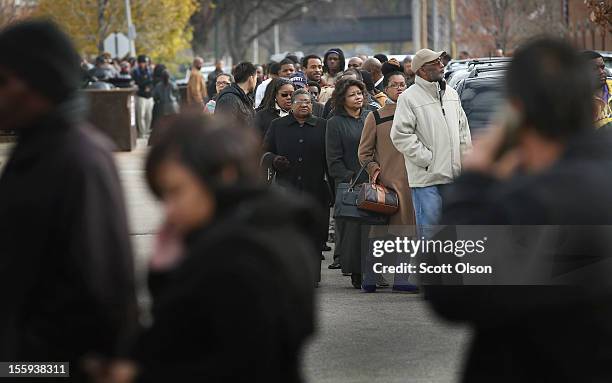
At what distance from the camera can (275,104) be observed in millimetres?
13180

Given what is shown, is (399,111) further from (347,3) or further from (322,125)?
(347,3)

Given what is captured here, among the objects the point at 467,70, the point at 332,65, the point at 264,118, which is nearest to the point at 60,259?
the point at 264,118

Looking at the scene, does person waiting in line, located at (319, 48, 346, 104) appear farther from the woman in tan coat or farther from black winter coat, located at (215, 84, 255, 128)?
the woman in tan coat

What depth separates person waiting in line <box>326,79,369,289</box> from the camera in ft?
38.6

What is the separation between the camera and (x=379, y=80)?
17547 millimetres

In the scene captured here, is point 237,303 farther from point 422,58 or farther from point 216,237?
point 422,58

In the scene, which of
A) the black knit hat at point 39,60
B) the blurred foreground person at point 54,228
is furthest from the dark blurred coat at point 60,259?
the black knit hat at point 39,60

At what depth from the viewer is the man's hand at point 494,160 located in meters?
3.73

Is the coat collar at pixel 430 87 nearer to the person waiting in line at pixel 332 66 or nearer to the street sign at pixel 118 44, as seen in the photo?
the person waiting in line at pixel 332 66

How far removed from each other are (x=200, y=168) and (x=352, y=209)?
771cm

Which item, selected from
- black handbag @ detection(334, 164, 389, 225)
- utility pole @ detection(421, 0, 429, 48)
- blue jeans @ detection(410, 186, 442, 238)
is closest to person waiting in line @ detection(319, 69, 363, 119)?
black handbag @ detection(334, 164, 389, 225)

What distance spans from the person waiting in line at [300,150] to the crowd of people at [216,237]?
7.67 m

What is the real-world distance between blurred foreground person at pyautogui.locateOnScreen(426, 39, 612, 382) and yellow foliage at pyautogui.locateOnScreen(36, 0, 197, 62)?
162 feet

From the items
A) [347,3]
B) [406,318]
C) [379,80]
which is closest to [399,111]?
[406,318]
